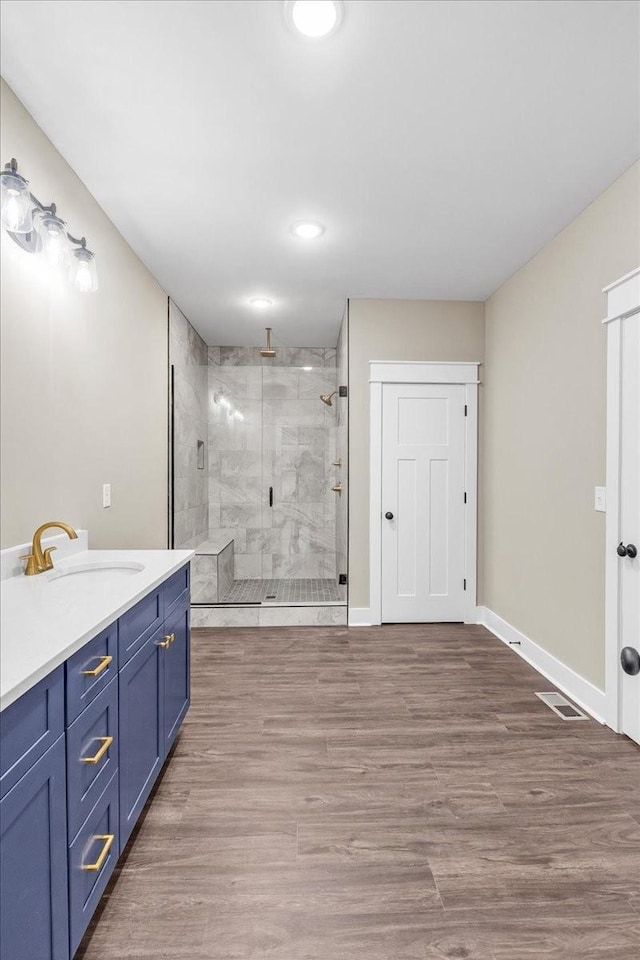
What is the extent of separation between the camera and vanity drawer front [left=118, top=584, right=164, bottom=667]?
1.55m

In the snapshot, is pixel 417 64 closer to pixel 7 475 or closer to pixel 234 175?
pixel 234 175

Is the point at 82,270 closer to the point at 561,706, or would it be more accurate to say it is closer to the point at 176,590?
the point at 176,590

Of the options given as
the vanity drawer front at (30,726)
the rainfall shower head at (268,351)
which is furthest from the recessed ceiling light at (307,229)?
the vanity drawer front at (30,726)

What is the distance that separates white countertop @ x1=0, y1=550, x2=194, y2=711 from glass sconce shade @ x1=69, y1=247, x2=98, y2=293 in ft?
3.91

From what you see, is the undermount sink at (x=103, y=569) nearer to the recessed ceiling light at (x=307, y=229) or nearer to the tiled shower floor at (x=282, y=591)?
the recessed ceiling light at (x=307, y=229)

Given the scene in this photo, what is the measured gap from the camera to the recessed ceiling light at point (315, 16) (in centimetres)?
147

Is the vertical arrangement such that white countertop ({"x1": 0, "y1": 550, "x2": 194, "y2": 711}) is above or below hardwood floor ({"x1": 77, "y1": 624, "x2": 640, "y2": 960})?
above

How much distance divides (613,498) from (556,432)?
2.23ft

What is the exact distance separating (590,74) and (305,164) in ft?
3.71

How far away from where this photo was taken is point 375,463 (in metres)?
4.04

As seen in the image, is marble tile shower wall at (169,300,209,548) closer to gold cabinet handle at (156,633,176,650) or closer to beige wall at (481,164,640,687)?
gold cabinet handle at (156,633,176,650)

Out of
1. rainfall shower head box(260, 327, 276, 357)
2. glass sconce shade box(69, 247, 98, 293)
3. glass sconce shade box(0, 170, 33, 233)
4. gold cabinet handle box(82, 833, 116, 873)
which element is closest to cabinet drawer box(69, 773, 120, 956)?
gold cabinet handle box(82, 833, 116, 873)

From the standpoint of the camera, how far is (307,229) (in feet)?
9.42

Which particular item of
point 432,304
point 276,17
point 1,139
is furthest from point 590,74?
point 432,304
